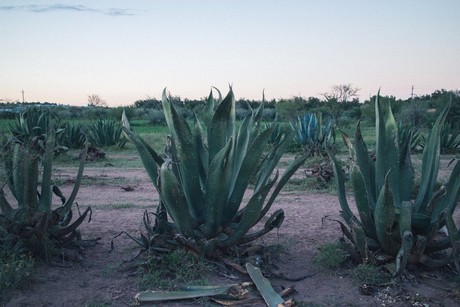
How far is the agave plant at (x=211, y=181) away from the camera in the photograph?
339 centimetres

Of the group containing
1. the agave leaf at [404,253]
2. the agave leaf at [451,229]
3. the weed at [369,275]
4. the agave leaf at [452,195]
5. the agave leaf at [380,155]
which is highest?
the agave leaf at [380,155]

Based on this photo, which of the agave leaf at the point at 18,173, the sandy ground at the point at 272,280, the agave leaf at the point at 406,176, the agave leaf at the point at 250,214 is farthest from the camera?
the agave leaf at the point at 406,176

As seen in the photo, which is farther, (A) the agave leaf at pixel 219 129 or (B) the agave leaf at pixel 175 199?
(A) the agave leaf at pixel 219 129

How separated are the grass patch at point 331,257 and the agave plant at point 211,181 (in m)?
0.46

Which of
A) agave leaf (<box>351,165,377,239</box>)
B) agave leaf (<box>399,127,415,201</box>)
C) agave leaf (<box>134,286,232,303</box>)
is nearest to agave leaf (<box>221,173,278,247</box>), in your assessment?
agave leaf (<box>134,286,232,303</box>)

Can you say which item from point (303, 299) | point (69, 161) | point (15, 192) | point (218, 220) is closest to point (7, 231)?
point (15, 192)

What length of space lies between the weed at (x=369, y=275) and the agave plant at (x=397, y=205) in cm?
10

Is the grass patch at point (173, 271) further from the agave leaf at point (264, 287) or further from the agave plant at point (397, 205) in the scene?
the agave plant at point (397, 205)

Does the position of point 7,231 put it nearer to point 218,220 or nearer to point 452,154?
point 218,220

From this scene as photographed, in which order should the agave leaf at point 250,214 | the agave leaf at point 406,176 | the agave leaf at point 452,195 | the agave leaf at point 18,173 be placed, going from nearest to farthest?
the agave leaf at point 250,214, the agave leaf at point 452,195, the agave leaf at point 18,173, the agave leaf at point 406,176

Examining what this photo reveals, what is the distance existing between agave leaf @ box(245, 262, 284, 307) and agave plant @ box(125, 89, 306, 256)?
1.04ft

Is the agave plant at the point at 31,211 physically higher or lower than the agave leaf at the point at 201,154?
lower

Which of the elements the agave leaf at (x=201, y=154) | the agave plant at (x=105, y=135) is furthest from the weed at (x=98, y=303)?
the agave plant at (x=105, y=135)

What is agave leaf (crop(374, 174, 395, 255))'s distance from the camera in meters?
3.22
